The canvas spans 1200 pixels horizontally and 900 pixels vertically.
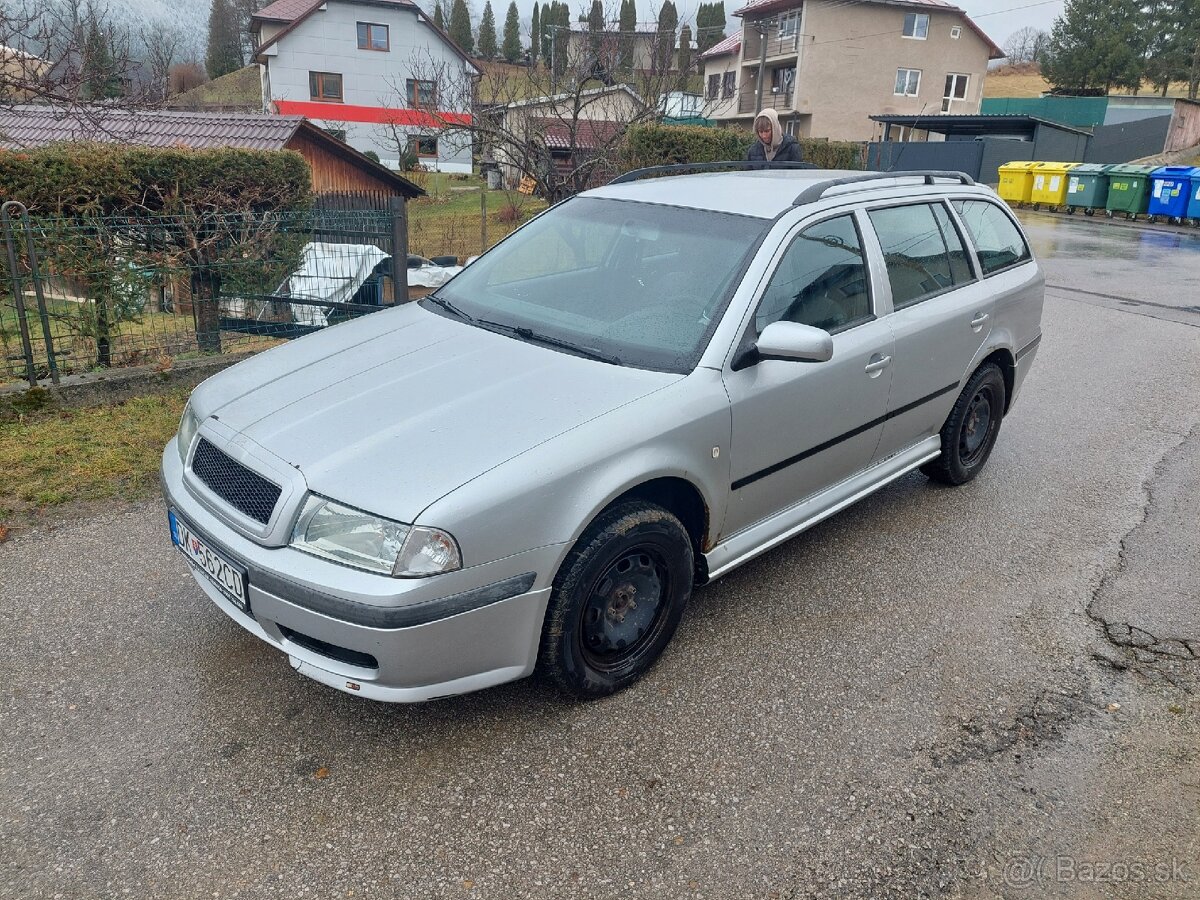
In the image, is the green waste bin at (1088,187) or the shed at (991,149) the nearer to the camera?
the green waste bin at (1088,187)

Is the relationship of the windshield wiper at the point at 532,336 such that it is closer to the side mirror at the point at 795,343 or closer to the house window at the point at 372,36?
the side mirror at the point at 795,343

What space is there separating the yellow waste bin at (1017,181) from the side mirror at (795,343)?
88.6 ft

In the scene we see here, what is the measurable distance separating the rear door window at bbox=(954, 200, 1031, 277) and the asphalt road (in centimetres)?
166

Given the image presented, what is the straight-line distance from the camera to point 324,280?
7.54 meters

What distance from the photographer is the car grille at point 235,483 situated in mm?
2814

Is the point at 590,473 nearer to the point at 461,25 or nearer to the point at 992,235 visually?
the point at 992,235

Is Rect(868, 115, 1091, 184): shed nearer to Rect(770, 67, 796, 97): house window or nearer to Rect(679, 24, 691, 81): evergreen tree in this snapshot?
Rect(679, 24, 691, 81): evergreen tree

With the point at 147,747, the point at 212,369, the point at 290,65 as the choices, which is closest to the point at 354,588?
the point at 147,747

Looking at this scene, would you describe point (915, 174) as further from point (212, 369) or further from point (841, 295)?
point (212, 369)

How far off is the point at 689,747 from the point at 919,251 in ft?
9.31

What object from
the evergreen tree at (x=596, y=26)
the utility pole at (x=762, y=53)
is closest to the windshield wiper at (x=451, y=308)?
the evergreen tree at (x=596, y=26)

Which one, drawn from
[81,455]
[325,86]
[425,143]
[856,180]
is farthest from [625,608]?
[325,86]

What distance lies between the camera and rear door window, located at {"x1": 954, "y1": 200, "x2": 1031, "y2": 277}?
4.96 m

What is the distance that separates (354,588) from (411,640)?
0.23 m
